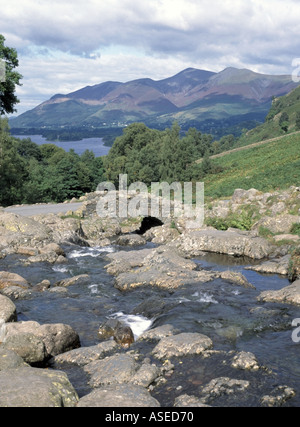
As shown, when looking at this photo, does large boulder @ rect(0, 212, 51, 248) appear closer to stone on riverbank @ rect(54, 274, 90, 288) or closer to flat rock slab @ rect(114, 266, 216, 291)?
stone on riverbank @ rect(54, 274, 90, 288)

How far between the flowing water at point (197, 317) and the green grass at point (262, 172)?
19.6m

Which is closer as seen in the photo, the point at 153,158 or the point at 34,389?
the point at 34,389

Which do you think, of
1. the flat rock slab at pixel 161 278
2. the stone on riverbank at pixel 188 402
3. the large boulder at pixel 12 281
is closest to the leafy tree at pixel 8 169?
the large boulder at pixel 12 281

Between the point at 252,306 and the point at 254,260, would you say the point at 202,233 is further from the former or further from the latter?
the point at 252,306

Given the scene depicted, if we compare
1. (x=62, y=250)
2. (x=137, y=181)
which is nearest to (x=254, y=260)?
(x=62, y=250)

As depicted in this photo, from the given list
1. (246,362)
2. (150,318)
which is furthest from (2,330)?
(246,362)

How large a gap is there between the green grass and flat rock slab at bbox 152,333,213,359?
96.1ft

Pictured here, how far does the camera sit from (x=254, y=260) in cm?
2791

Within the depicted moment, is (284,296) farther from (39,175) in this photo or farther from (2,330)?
(39,175)

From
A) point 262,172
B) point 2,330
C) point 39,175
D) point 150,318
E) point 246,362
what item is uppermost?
point 262,172

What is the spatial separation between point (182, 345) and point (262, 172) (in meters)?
41.0

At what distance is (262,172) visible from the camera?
2048 inches

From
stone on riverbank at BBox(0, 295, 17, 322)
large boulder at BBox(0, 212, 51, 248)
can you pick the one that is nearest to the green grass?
large boulder at BBox(0, 212, 51, 248)
